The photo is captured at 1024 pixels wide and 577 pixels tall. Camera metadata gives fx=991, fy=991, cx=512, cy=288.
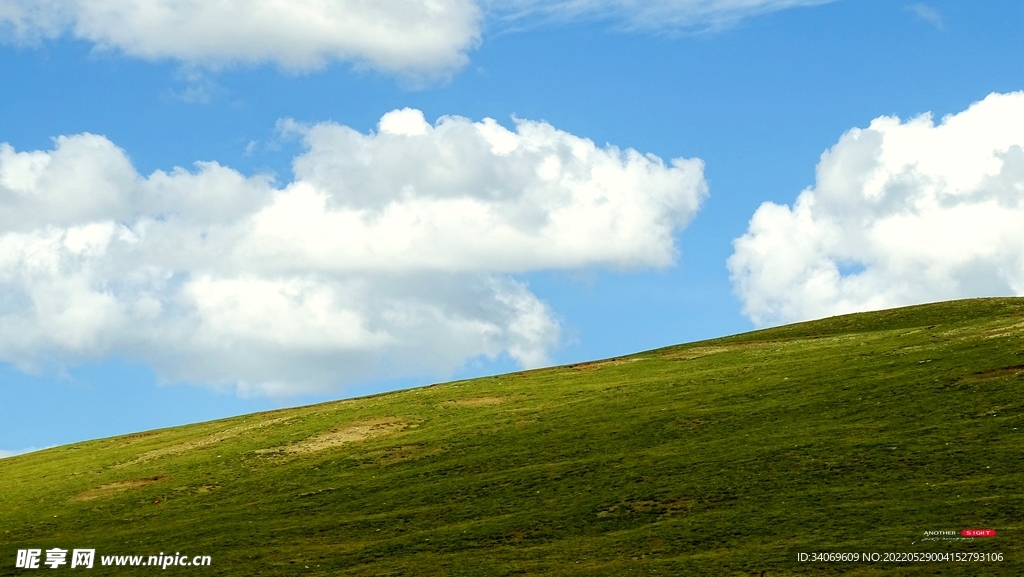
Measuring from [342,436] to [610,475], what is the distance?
79.4 feet

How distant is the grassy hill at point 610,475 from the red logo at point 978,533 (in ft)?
1.25

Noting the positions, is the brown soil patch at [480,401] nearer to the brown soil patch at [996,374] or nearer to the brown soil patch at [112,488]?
the brown soil patch at [112,488]

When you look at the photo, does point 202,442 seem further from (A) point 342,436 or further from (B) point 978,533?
(B) point 978,533

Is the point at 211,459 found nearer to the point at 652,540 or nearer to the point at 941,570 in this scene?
the point at 652,540

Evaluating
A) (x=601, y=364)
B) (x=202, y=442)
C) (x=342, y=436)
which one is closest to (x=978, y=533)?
(x=342, y=436)

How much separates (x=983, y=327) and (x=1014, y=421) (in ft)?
75.6

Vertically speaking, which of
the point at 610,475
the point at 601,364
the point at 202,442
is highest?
the point at 601,364

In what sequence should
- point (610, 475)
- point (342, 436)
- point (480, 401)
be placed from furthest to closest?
point (480, 401) → point (342, 436) → point (610, 475)

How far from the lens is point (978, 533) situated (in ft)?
118

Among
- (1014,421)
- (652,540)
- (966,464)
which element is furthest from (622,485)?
(1014,421)

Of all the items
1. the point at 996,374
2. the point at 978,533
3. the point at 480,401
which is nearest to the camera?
the point at 978,533

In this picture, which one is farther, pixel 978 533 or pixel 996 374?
pixel 996 374

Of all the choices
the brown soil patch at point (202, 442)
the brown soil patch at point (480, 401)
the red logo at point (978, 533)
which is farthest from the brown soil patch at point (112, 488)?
the red logo at point (978, 533)

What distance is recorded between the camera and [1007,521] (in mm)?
36656
